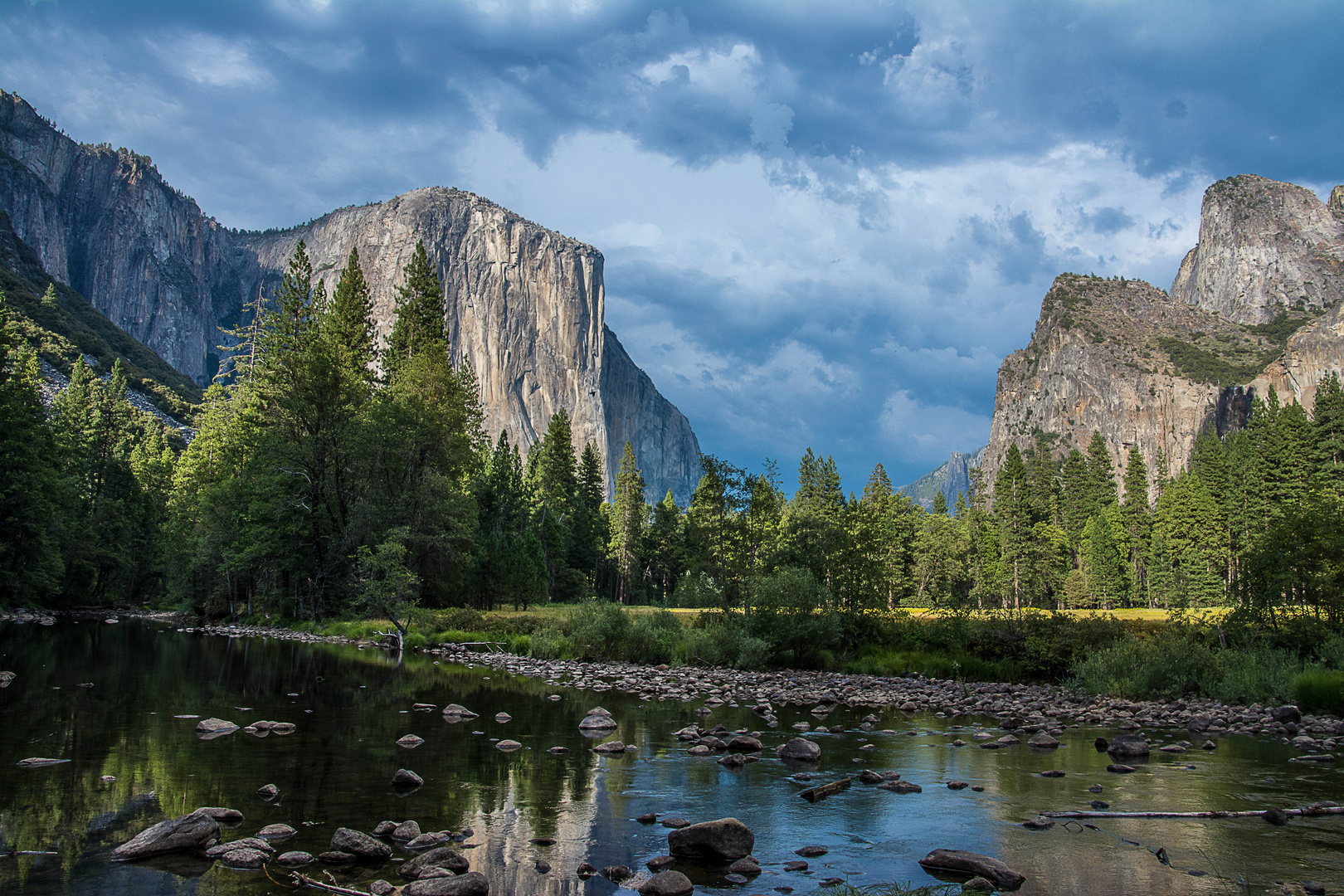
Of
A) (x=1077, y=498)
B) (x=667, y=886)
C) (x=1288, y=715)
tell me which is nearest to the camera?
(x=667, y=886)

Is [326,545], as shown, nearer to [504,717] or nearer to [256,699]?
[256,699]

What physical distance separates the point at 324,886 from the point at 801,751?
766 cm

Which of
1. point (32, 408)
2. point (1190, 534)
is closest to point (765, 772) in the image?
point (32, 408)

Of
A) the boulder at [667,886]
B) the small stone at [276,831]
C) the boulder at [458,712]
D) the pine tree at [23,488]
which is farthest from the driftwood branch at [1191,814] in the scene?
the pine tree at [23,488]

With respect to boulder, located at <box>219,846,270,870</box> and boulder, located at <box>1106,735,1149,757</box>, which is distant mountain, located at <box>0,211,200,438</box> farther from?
boulder, located at <box>1106,735,1149,757</box>

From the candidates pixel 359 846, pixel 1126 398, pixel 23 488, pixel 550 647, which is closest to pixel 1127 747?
pixel 359 846

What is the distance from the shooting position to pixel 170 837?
253 inches

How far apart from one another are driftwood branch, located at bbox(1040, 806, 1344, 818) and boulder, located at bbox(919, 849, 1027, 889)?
7.25ft

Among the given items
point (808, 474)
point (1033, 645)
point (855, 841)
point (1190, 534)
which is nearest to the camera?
point (855, 841)

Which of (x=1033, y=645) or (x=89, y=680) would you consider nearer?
(x=89, y=680)

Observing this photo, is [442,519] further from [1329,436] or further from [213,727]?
[1329,436]

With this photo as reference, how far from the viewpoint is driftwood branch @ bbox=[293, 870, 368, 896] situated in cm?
548

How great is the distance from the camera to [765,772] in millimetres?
10445

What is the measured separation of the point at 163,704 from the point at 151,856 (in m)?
9.40
